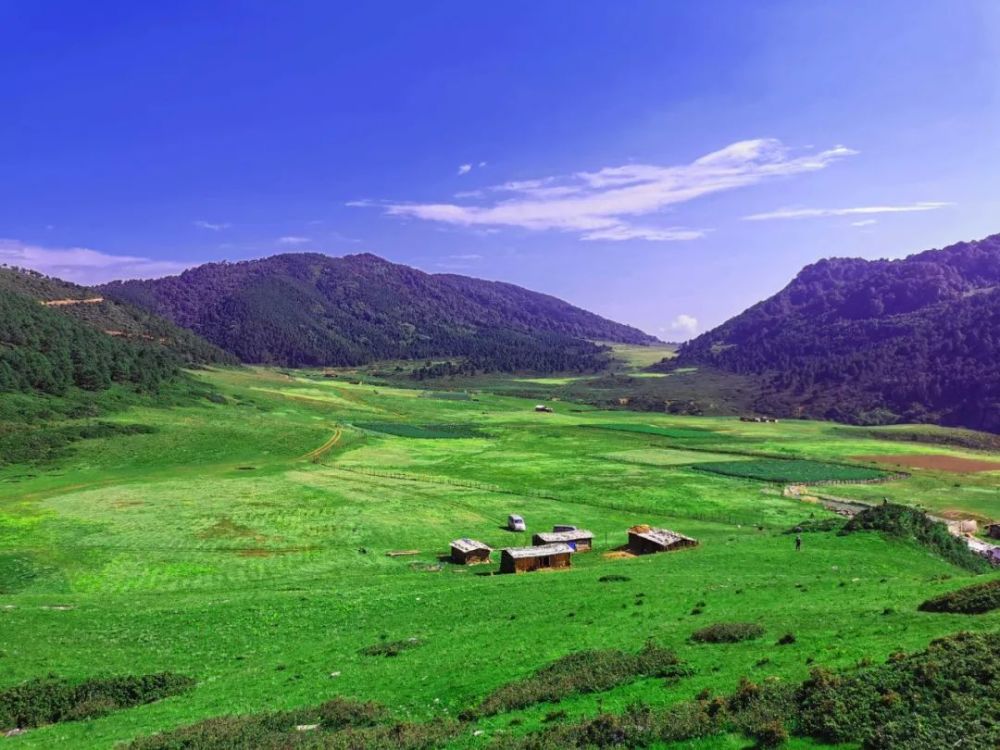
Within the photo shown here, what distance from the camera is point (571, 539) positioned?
66.4 m

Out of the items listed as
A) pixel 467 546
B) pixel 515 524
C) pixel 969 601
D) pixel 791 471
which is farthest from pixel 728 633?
pixel 791 471

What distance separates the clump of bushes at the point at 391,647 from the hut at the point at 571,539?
30.9 m

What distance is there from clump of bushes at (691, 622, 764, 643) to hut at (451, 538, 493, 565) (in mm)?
33387

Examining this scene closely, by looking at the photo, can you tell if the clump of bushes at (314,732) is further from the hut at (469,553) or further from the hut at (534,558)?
the hut at (469,553)

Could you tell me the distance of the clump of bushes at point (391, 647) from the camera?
1296 inches

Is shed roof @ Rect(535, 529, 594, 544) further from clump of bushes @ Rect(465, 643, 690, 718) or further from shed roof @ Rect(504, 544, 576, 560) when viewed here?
clump of bushes @ Rect(465, 643, 690, 718)

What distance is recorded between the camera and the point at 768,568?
49.8m

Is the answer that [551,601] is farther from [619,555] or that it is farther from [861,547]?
[861,547]

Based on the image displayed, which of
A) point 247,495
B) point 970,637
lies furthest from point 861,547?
point 247,495

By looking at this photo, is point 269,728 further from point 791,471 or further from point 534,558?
point 791,471

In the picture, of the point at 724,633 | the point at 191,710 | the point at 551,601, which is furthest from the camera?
the point at 551,601

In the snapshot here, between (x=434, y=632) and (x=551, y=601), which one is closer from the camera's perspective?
(x=434, y=632)

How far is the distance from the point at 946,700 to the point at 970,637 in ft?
16.7

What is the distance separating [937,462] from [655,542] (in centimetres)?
11706
